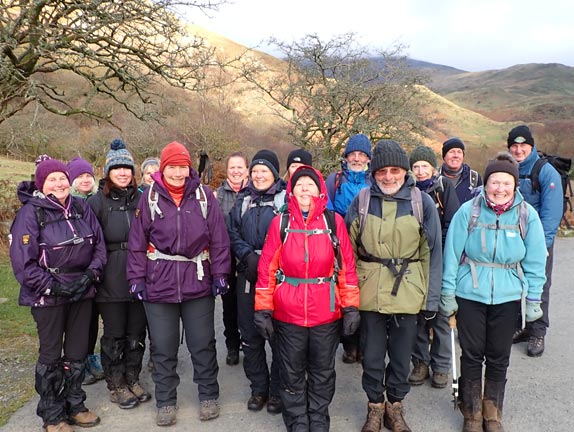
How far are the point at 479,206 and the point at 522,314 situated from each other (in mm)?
846

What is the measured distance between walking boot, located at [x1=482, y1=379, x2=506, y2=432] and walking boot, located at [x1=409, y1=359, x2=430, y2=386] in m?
0.80

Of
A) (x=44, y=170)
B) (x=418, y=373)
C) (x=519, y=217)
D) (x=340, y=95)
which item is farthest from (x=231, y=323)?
(x=340, y=95)

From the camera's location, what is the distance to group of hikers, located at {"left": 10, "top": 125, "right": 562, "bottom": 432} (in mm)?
3260

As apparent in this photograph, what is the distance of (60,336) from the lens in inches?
136

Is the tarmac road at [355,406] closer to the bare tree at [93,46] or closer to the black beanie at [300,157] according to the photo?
the black beanie at [300,157]

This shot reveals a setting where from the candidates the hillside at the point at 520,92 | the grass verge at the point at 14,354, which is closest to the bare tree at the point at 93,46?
the grass verge at the point at 14,354

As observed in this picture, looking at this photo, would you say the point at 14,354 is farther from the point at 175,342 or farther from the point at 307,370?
the point at 307,370

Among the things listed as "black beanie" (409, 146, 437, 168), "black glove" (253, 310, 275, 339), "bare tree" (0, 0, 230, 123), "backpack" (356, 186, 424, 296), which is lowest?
"black glove" (253, 310, 275, 339)

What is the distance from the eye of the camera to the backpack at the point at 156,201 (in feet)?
11.5

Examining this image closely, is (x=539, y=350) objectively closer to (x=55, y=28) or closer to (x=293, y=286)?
(x=293, y=286)

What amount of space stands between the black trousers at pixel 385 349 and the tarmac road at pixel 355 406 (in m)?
0.37

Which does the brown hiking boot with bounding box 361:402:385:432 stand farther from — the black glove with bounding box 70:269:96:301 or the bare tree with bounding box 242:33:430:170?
the bare tree with bounding box 242:33:430:170

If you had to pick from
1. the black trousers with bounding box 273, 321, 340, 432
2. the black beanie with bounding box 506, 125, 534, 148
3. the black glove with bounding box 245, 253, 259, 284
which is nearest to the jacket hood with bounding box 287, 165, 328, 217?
the black glove with bounding box 245, 253, 259, 284

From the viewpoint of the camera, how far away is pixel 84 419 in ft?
11.7
